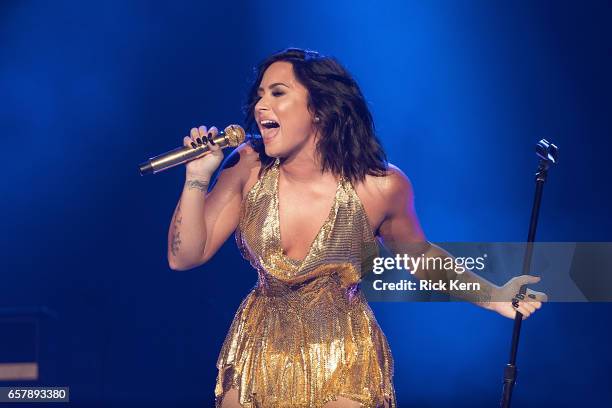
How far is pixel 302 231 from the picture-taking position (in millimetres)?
2861

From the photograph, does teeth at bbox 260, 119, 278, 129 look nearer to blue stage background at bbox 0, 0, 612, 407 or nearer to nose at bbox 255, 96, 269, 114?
nose at bbox 255, 96, 269, 114

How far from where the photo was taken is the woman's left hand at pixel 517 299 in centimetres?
293

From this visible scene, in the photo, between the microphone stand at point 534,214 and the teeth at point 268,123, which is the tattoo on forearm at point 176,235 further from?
the microphone stand at point 534,214

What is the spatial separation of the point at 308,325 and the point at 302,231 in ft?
0.95

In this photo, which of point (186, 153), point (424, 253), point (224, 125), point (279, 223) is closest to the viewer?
point (186, 153)

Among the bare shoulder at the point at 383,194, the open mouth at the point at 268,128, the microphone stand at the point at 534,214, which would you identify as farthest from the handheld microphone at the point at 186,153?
the microphone stand at the point at 534,214

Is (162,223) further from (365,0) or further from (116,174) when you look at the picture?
(365,0)

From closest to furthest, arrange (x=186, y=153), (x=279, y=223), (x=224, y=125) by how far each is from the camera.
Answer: (x=186, y=153)
(x=279, y=223)
(x=224, y=125)

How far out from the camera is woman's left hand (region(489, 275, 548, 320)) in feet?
9.60

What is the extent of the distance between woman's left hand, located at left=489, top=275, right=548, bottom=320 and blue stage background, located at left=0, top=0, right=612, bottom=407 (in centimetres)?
179

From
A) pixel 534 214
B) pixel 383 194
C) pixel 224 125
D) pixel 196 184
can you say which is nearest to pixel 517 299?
pixel 534 214

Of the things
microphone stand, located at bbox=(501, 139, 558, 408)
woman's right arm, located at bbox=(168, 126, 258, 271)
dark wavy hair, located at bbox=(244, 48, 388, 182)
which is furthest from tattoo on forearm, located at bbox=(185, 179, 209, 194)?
microphone stand, located at bbox=(501, 139, 558, 408)

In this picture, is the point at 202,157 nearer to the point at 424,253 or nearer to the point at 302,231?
the point at 302,231

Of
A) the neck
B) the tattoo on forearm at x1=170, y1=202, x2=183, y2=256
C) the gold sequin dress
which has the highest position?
the neck
